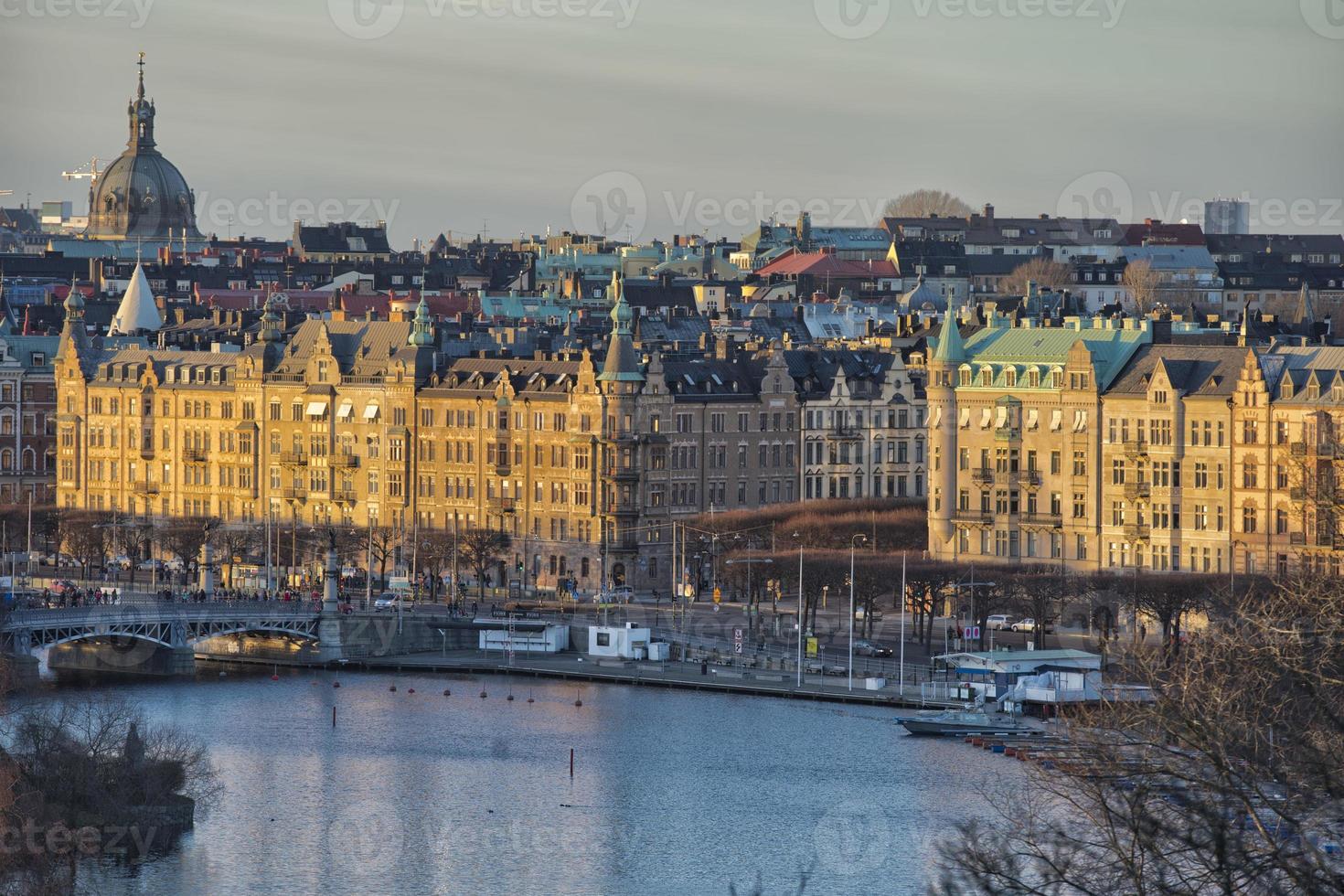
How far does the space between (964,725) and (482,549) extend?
78.7 ft

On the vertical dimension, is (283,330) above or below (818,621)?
above

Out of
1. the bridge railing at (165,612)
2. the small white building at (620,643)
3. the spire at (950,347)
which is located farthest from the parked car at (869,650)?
the bridge railing at (165,612)

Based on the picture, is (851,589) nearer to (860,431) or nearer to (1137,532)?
(1137,532)

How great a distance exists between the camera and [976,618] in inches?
2591

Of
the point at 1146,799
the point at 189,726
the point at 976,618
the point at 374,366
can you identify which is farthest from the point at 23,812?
the point at 374,366

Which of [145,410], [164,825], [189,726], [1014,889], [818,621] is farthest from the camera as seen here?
[145,410]

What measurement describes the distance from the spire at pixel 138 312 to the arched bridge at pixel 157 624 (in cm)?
3738

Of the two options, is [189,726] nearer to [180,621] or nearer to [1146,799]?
[180,621]

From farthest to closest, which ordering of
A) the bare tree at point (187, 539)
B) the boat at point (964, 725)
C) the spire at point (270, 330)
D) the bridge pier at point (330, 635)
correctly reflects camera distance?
the spire at point (270, 330) < the bare tree at point (187, 539) < the bridge pier at point (330, 635) < the boat at point (964, 725)

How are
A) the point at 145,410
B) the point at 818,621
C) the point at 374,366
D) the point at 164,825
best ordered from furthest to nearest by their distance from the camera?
the point at 145,410
the point at 374,366
the point at 818,621
the point at 164,825

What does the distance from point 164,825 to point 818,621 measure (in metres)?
25.4

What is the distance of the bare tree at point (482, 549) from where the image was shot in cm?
7925

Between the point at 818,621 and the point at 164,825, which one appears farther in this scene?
the point at 818,621

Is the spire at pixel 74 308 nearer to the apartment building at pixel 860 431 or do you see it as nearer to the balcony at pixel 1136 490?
the apartment building at pixel 860 431
